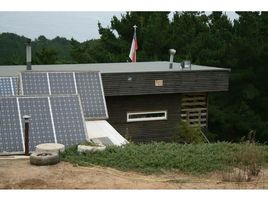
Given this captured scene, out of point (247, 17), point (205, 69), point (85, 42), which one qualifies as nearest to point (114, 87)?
point (205, 69)

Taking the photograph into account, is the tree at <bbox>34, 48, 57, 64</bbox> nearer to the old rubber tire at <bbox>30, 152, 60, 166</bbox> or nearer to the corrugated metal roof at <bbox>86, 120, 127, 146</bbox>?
the corrugated metal roof at <bbox>86, 120, 127, 146</bbox>

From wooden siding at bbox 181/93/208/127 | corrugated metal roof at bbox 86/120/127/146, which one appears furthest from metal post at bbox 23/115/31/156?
wooden siding at bbox 181/93/208/127

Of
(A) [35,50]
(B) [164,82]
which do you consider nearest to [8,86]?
(B) [164,82]

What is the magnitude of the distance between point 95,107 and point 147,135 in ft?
12.1

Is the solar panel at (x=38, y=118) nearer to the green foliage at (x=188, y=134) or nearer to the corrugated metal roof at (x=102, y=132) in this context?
the corrugated metal roof at (x=102, y=132)

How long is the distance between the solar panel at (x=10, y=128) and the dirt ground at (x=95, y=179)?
1.23 metres

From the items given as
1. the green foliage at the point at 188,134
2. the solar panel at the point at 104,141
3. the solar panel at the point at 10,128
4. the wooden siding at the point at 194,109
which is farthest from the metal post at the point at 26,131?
the wooden siding at the point at 194,109

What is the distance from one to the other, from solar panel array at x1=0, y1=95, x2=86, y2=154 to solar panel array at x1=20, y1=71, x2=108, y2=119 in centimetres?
189

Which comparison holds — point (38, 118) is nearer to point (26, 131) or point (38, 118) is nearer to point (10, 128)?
point (10, 128)

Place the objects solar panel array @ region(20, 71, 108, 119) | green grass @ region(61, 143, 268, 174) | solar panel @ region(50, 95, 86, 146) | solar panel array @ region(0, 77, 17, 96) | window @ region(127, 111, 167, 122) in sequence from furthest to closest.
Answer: window @ region(127, 111, 167, 122) < solar panel array @ region(0, 77, 17, 96) < solar panel array @ region(20, 71, 108, 119) < solar panel @ region(50, 95, 86, 146) < green grass @ region(61, 143, 268, 174)

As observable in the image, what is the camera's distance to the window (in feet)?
54.5

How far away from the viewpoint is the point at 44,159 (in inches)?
336

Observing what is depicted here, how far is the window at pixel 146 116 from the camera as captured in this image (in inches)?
655

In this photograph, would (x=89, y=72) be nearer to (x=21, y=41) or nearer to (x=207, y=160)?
(x=207, y=160)
